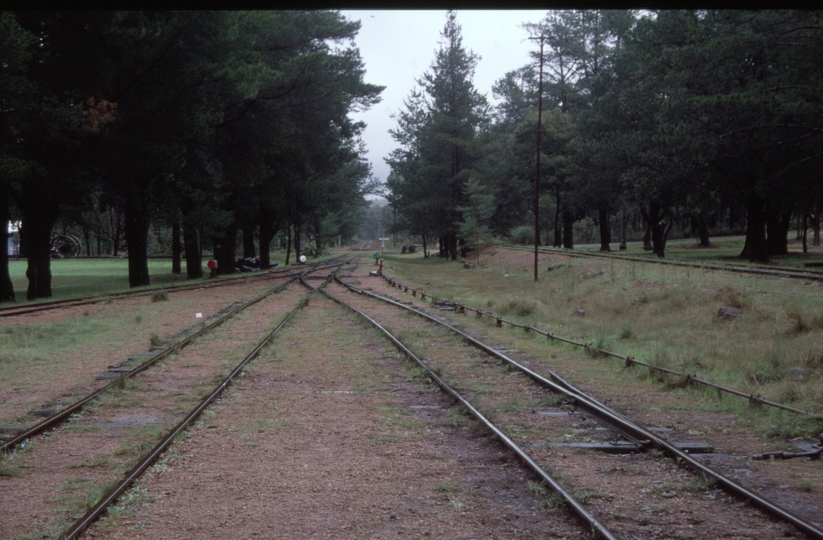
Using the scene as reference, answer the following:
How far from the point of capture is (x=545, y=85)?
58.8 m

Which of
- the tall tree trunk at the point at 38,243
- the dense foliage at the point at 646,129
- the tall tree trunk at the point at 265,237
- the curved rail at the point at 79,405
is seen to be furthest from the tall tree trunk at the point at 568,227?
the curved rail at the point at 79,405

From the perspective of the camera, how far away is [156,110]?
87.8 ft

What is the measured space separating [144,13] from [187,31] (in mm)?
1584

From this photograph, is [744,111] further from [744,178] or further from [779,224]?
[779,224]

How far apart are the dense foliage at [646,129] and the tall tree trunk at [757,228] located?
84 millimetres

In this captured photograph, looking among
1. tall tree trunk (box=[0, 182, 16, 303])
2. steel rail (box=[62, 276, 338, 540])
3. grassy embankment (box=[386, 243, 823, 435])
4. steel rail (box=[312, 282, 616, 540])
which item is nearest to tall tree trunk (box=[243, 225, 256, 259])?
tall tree trunk (box=[0, 182, 16, 303])

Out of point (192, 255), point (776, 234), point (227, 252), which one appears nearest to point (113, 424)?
point (192, 255)

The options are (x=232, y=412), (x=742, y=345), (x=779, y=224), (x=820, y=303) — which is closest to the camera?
(x=232, y=412)

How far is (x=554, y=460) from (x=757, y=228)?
31.0 m

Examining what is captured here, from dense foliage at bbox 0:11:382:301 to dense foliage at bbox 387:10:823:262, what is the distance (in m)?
12.1

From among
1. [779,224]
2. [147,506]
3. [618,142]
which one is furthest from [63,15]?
[779,224]

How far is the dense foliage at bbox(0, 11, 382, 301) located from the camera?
22016 millimetres

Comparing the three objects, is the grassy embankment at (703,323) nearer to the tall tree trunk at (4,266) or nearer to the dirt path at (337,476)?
the dirt path at (337,476)

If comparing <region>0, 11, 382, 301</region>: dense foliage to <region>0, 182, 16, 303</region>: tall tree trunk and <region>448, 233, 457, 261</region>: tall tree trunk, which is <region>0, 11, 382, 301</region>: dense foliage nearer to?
<region>0, 182, 16, 303</region>: tall tree trunk
